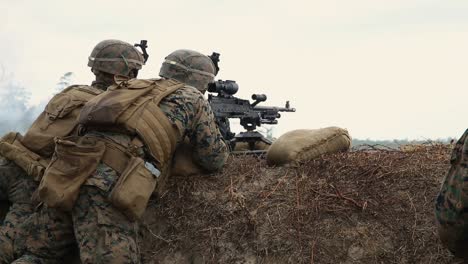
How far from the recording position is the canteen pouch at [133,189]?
4.74 meters

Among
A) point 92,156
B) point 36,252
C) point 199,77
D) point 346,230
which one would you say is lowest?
point 36,252

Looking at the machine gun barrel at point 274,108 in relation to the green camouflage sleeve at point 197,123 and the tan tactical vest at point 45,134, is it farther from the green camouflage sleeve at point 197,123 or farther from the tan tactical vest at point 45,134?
the tan tactical vest at point 45,134

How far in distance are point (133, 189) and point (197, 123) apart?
88cm

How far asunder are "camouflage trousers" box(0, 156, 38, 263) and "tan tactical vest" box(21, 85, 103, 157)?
28 centimetres

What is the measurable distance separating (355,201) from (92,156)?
80.6 inches

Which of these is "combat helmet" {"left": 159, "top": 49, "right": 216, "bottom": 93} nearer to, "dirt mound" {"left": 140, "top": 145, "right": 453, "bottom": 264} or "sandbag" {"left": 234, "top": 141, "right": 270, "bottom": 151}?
"dirt mound" {"left": 140, "top": 145, "right": 453, "bottom": 264}

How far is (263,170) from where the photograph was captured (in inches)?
237

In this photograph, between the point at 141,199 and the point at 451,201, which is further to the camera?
the point at 141,199

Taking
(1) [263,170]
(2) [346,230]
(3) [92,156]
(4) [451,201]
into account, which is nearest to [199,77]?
(1) [263,170]

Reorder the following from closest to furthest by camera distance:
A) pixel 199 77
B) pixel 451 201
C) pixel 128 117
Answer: pixel 451 201
pixel 128 117
pixel 199 77

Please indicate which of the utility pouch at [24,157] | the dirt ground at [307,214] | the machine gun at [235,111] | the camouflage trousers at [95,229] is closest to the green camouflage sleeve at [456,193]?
the dirt ground at [307,214]

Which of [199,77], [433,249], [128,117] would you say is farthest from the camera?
[199,77]

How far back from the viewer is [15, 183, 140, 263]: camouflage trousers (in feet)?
15.5

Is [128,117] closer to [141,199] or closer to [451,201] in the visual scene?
[141,199]
